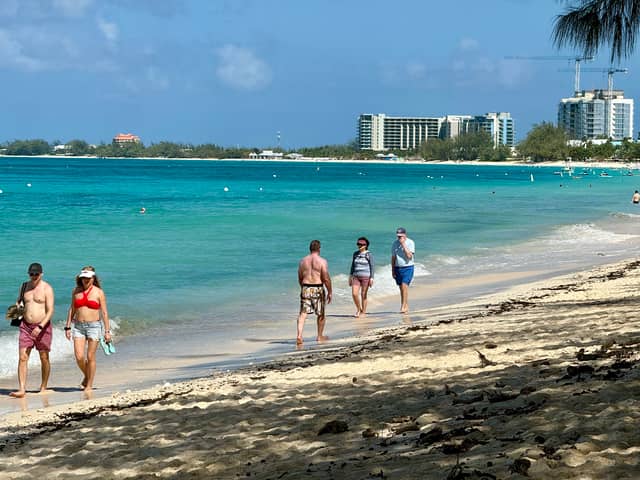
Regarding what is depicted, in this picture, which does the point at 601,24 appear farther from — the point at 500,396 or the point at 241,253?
the point at 241,253

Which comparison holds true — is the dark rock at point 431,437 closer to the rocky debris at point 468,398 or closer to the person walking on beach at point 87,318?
the rocky debris at point 468,398

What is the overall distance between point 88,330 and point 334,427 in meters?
4.42

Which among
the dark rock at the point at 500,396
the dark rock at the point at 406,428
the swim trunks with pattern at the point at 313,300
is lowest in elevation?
the swim trunks with pattern at the point at 313,300

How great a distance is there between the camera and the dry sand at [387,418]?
5.12m

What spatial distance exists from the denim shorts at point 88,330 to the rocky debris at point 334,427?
4291 mm

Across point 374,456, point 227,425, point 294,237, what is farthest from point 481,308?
point 294,237

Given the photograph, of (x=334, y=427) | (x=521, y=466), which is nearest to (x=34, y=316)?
(x=334, y=427)

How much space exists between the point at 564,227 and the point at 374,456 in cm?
3272

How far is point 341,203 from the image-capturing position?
60.0 m

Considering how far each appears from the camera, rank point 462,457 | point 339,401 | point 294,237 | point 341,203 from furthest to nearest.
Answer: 1. point 341,203
2. point 294,237
3. point 339,401
4. point 462,457

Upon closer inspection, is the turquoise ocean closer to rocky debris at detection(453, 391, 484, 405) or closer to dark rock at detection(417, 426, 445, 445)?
rocky debris at detection(453, 391, 484, 405)

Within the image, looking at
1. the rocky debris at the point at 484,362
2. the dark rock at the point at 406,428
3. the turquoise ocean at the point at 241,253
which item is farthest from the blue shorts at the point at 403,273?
the dark rock at the point at 406,428

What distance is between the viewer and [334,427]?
635cm

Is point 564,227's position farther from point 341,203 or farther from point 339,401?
point 339,401
